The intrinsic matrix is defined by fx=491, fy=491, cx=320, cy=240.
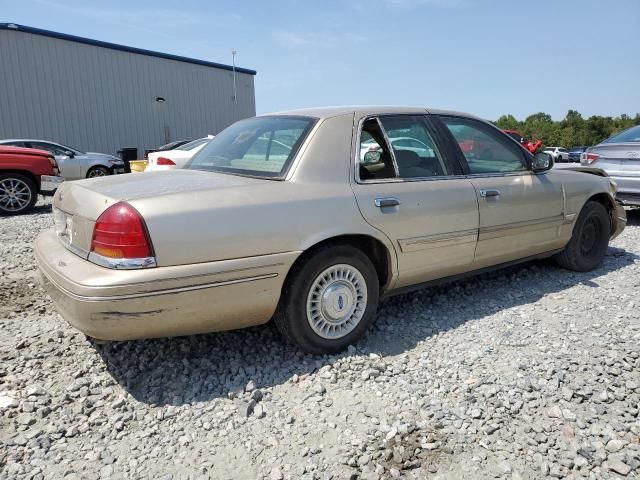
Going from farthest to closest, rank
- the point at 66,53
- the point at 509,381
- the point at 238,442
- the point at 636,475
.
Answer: the point at 66,53 < the point at 509,381 < the point at 238,442 < the point at 636,475

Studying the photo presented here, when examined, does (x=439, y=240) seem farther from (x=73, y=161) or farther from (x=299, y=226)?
(x=73, y=161)

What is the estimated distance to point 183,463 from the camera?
6.81ft

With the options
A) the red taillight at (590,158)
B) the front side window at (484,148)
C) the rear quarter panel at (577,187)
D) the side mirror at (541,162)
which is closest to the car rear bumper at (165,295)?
the front side window at (484,148)

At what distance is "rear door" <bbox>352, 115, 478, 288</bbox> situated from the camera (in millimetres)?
3059

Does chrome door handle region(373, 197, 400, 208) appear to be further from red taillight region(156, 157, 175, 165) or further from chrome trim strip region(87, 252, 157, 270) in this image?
red taillight region(156, 157, 175, 165)

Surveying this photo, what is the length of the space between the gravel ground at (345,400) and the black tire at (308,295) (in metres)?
0.11

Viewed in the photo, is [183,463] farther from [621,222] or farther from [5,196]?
[5,196]

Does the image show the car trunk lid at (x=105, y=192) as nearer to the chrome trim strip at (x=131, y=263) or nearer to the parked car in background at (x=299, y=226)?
the parked car in background at (x=299, y=226)

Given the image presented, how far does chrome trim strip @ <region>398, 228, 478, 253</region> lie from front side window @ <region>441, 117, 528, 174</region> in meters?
0.50

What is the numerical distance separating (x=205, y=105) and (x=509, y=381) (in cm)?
2284

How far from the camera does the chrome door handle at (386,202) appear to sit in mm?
3004

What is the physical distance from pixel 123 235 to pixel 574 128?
60.4 metres

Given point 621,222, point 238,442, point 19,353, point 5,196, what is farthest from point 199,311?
point 5,196

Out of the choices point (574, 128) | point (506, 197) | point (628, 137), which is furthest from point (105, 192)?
point (574, 128)
